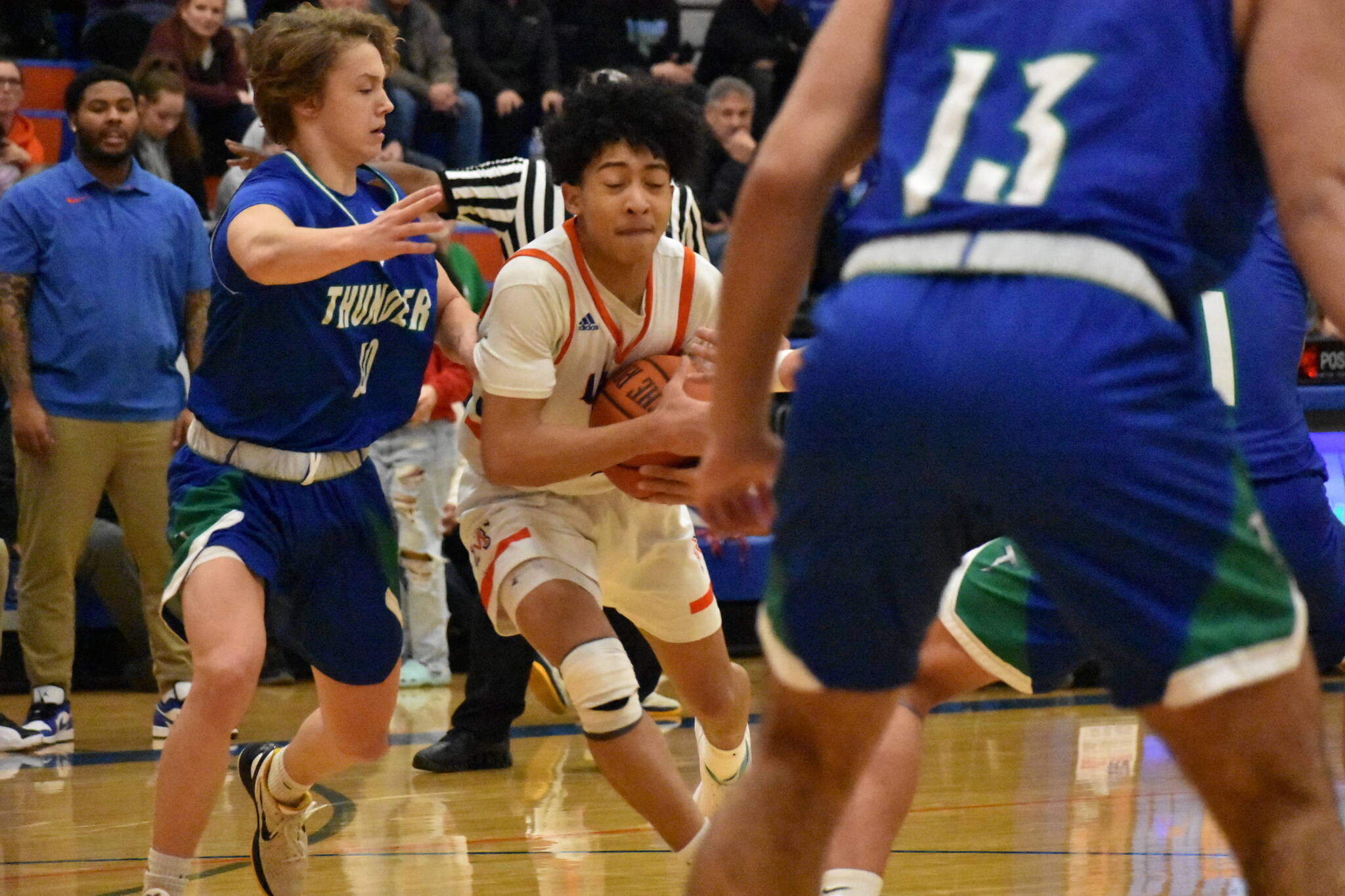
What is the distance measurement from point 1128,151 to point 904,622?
1.93 ft

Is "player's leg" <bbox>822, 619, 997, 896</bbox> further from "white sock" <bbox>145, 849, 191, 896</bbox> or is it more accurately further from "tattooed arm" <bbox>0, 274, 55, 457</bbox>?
"tattooed arm" <bbox>0, 274, 55, 457</bbox>

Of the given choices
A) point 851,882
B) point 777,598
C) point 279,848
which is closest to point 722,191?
point 279,848

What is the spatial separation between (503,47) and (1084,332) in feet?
30.3

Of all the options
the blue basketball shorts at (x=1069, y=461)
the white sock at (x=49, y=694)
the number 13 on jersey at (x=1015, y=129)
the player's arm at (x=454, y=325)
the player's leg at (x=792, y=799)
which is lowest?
the white sock at (x=49, y=694)

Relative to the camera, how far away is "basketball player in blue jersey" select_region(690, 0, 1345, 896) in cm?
180

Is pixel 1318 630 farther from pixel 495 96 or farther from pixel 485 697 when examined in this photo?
pixel 495 96

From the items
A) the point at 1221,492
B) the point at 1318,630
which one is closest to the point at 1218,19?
the point at 1221,492

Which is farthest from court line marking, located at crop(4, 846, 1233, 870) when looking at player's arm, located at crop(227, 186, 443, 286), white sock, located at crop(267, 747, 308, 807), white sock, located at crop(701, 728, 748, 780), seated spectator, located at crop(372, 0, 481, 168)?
seated spectator, located at crop(372, 0, 481, 168)

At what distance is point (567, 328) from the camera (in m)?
3.96

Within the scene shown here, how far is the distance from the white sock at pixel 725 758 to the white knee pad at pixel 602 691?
0.71 m

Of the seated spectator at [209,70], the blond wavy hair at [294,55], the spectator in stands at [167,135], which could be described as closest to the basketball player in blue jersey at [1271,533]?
the blond wavy hair at [294,55]

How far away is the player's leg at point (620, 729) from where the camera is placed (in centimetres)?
369

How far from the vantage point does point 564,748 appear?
6.31m

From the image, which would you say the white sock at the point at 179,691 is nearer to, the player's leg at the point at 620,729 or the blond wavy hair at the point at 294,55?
the blond wavy hair at the point at 294,55
